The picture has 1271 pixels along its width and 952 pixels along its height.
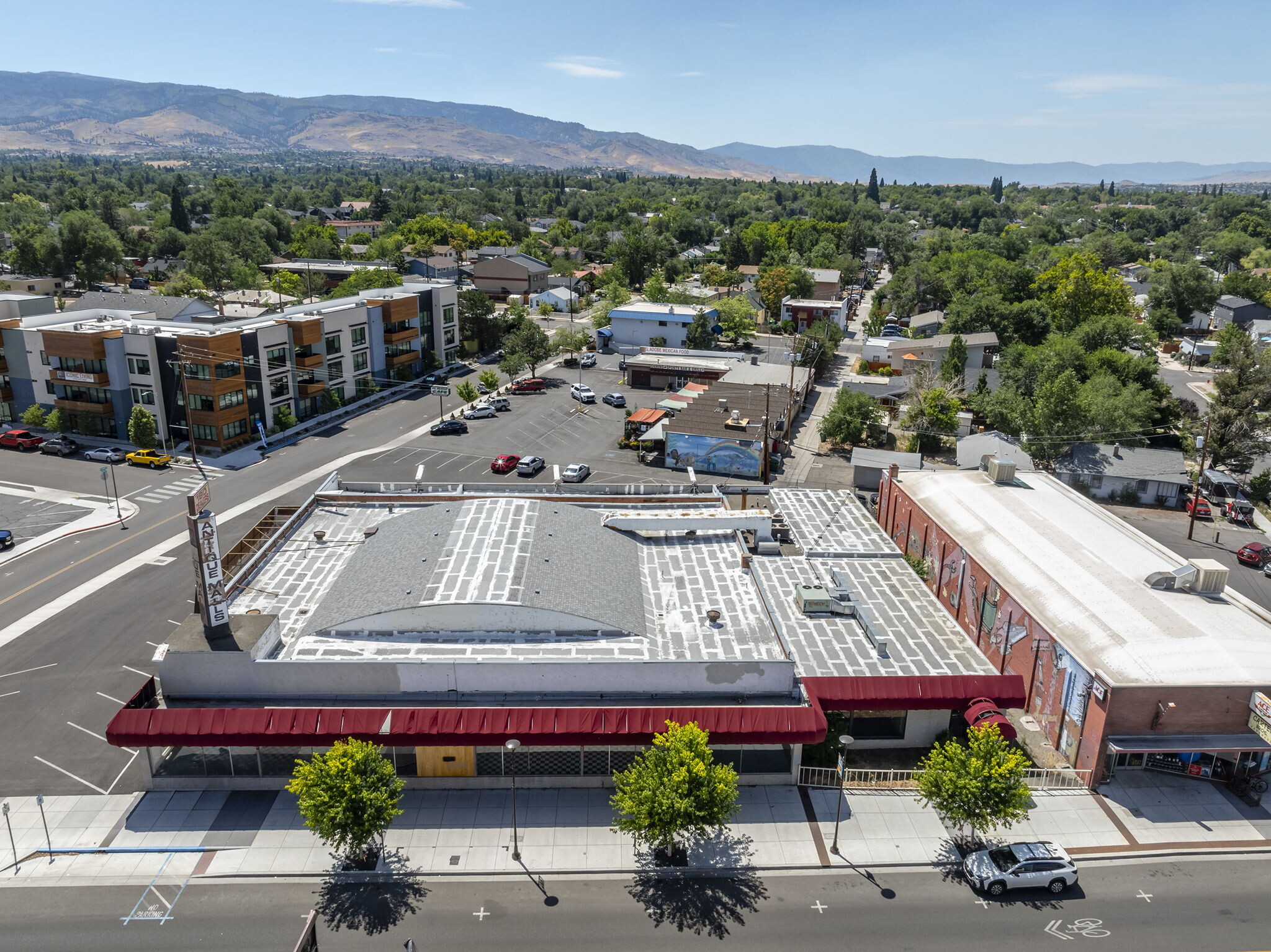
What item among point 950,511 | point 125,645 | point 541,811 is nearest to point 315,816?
point 541,811

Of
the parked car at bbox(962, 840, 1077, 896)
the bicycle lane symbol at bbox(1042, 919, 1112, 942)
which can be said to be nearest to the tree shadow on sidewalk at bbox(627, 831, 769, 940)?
the parked car at bbox(962, 840, 1077, 896)

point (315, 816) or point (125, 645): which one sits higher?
point (315, 816)

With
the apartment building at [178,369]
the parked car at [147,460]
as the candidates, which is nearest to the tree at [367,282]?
the apartment building at [178,369]

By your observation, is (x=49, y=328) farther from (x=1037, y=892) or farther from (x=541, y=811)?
(x=1037, y=892)

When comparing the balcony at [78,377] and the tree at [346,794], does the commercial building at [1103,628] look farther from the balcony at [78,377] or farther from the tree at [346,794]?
the balcony at [78,377]

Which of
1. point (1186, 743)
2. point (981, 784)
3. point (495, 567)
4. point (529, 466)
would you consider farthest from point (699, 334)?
point (981, 784)

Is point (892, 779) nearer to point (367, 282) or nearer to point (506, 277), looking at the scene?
point (367, 282)

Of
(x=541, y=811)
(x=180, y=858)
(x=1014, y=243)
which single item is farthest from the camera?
(x=1014, y=243)
